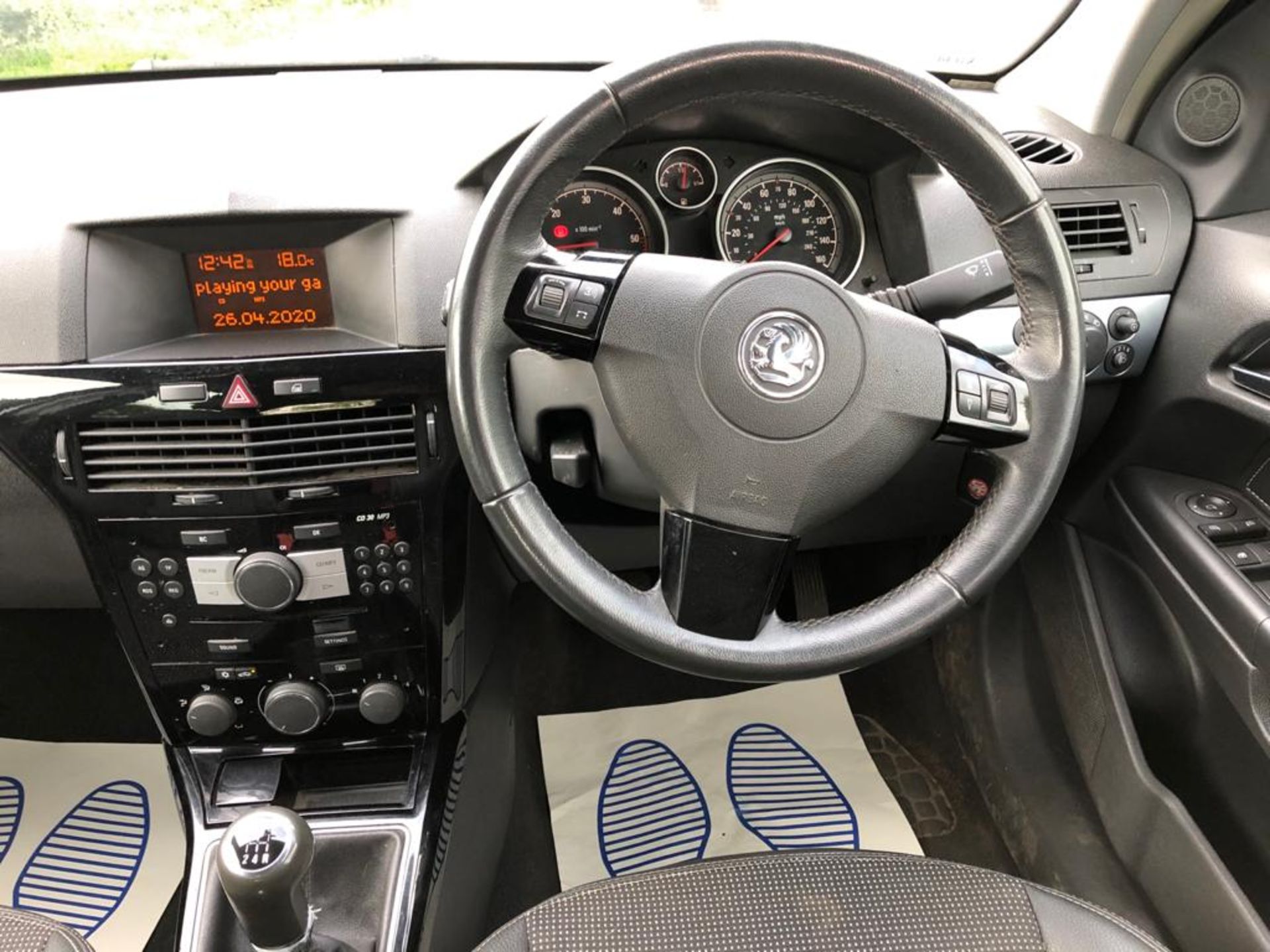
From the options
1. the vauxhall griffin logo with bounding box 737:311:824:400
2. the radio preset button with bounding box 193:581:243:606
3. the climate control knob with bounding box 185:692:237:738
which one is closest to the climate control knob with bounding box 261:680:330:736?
the climate control knob with bounding box 185:692:237:738

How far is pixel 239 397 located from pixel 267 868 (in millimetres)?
491

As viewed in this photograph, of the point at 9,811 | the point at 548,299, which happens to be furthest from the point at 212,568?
the point at 9,811

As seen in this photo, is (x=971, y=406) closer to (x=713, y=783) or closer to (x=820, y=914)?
(x=820, y=914)

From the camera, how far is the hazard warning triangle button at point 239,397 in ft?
3.70

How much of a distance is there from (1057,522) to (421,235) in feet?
3.71

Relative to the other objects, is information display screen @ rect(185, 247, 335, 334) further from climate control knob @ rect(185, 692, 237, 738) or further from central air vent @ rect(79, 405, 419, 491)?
climate control knob @ rect(185, 692, 237, 738)

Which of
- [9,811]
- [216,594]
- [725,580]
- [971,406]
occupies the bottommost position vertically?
[9,811]

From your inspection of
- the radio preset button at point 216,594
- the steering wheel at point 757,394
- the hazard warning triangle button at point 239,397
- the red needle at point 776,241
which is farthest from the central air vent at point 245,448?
the red needle at point 776,241

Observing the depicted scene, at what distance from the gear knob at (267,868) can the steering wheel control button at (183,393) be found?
17.6 inches

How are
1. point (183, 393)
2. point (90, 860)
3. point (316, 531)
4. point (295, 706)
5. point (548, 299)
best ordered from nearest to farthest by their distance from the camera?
point (548, 299)
point (183, 393)
point (316, 531)
point (295, 706)
point (90, 860)

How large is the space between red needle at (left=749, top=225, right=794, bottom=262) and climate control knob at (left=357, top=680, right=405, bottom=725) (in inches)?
29.2

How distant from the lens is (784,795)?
1825mm

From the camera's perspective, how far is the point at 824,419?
1.00 metres

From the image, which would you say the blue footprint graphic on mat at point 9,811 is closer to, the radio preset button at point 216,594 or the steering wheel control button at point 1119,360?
the radio preset button at point 216,594
